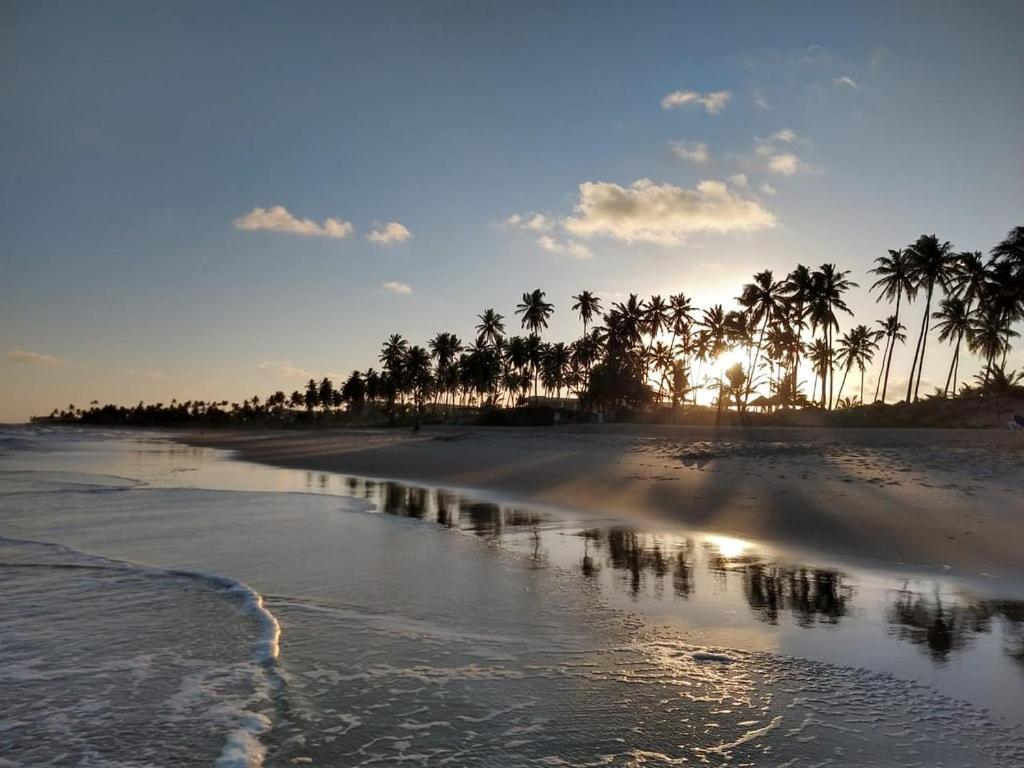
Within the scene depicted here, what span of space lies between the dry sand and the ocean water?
1921 mm

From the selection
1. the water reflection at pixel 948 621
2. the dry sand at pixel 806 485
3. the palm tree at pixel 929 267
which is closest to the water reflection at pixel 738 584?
the water reflection at pixel 948 621

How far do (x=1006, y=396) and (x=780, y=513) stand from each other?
149 feet

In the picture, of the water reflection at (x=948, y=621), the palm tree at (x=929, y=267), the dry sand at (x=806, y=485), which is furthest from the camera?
the palm tree at (x=929, y=267)

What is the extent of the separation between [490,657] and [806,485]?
14391 mm

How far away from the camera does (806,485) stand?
59.5 ft

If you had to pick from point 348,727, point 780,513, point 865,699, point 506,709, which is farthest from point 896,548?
point 348,727

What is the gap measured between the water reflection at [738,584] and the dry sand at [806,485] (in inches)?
53.6

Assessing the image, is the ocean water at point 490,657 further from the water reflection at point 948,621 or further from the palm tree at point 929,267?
the palm tree at point 929,267

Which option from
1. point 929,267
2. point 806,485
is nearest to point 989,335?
point 929,267

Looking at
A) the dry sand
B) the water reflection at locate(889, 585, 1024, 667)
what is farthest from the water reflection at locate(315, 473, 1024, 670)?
the dry sand

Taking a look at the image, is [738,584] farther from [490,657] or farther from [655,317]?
[655,317]

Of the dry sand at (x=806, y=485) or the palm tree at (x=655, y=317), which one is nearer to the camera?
the dry sand at (x=806, y=485)

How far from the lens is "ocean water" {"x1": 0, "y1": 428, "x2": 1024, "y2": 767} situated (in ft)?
15.1

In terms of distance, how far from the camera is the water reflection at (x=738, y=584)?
7.09 m
